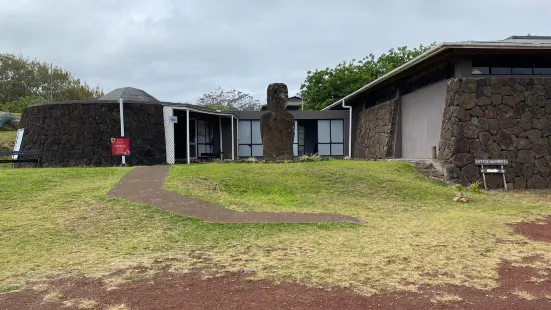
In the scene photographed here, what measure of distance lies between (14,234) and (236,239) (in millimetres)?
3359

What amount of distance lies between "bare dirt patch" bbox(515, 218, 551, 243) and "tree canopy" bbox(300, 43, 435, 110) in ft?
86.7

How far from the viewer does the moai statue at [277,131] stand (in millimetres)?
15242

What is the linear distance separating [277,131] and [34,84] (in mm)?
32094

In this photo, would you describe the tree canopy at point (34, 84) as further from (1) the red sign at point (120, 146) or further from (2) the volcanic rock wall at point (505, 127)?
(2) the volcanic rock wall at point (505, 127)

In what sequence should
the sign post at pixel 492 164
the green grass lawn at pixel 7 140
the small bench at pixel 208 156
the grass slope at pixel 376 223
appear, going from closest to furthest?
the grass slope at pixel 376 223
the sign post at pixel 492 164
the small bench at pixel 208 156
the green grass lawn at pixel 7 140

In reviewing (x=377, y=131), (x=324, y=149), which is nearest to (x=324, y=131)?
(x=324, y=149)

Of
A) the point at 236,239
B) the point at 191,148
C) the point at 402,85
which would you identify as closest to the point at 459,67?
the point at 402,85

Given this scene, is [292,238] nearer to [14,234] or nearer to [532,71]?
[14,234]

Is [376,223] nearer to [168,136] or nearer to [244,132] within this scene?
[168,136]

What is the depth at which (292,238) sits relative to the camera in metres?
6.48

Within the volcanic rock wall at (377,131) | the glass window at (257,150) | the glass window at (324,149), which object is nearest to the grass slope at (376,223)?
the volcanic rock wall at (377,131)

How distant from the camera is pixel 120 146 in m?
16.6

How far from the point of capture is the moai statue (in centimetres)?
1524

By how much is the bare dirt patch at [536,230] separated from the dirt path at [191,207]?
8.52 ft
